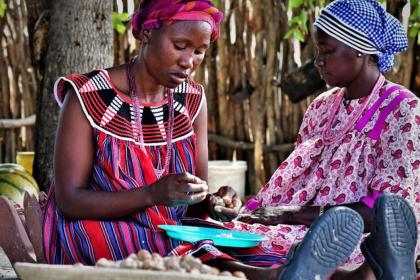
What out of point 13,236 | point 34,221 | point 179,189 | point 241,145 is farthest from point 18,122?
point 179,189

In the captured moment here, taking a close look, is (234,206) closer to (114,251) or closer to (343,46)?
(114,251)

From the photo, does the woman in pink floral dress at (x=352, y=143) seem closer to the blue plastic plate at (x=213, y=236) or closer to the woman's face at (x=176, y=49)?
the blue plastic plate at (x=213, y=236)

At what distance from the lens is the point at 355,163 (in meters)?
4.10

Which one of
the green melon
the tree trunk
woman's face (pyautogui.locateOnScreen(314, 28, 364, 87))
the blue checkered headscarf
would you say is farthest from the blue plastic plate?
the green melon

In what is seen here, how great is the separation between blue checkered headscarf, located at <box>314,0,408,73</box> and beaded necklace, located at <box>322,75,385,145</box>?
0.12 meters

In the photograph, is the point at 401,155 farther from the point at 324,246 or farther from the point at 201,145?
the point at 324,246

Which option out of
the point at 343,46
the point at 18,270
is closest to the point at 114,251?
the point at 18,270

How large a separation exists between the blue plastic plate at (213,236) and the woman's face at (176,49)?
0.60 metres

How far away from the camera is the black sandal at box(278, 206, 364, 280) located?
2920mm

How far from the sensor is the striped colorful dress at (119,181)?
354 centimetres

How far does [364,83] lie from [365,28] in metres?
0.26

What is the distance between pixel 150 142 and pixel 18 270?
1152mm

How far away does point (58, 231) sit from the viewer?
3.68 meters

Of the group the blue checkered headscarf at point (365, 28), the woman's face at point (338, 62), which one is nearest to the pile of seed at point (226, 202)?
the woman's face at point (338, 62)
